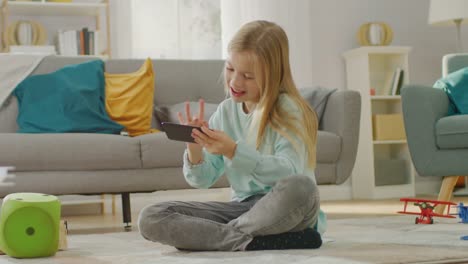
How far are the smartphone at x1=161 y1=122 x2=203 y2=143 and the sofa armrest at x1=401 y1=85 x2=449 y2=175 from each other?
1.82 metres

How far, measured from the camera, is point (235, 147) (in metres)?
1.78

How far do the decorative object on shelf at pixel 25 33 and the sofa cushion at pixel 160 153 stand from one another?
1.87 meters

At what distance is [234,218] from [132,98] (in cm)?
174

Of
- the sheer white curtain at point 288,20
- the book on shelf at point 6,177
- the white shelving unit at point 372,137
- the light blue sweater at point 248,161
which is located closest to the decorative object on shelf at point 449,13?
the white shelving unit at point 372,137

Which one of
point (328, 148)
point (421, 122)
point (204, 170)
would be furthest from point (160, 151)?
point (204, 170)

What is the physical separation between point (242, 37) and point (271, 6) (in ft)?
10.6

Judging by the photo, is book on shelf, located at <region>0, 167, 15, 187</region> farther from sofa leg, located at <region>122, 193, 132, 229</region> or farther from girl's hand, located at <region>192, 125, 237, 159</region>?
girl's hand, located at <region>192, 125, 237, 159</region>

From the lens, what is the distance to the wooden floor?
138 inches

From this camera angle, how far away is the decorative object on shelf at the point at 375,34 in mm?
5266

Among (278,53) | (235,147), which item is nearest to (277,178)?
(235,147)

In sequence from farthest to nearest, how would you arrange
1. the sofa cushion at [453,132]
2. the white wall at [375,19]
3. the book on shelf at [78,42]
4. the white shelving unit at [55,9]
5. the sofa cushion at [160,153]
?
the white wall at [375,19] → the book on shelf at [78,42] → the white shelving unit at [55,9] → the sofa cushion at [453,132] → the sofa cushion at [160,153]

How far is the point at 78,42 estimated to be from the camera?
15.9 feet

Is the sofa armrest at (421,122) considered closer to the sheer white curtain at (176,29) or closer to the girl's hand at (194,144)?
the girl's hand at (194,144)

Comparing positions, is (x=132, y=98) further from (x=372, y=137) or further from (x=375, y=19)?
(x=375, y=19)
